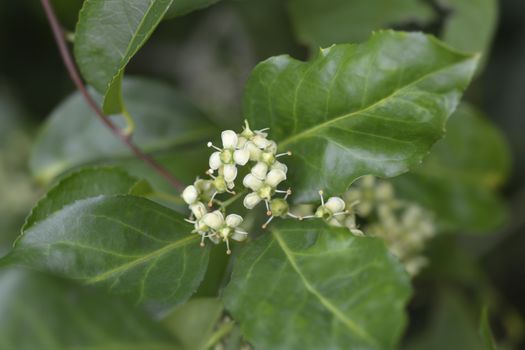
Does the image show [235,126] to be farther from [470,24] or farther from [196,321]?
[196,321]

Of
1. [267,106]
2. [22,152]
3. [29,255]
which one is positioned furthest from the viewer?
[22,152]

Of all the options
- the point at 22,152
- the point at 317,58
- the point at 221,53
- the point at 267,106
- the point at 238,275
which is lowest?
the point at 22,152

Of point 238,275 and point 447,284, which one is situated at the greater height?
point 238,275

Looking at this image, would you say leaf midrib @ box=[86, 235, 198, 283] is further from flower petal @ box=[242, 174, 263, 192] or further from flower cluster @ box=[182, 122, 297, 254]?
flower petal @ box=[242, 174, 263, 192]

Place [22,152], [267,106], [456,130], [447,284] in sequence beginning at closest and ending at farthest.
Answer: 1. [267,106]
2. [456,130]
3. [447,284]
4. [22,152]

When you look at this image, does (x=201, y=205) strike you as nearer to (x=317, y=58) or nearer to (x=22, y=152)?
(x=317, y=58)

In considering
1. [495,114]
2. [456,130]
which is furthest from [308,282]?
[495,114]
